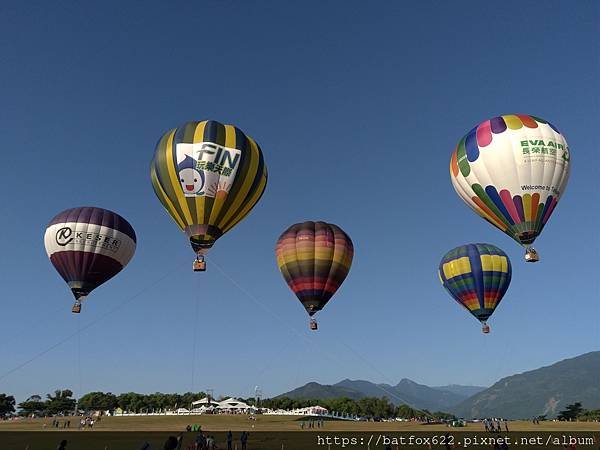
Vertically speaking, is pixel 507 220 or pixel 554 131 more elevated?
pixel 554 131

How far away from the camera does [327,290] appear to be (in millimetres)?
48312

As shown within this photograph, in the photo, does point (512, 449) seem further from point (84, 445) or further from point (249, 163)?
point (84, 445)

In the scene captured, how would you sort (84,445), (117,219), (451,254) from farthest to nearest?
1. (451,254)
2. (117,219)
3. (84,445)

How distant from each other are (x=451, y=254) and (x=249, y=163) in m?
29.1

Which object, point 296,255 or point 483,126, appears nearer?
point 483,126

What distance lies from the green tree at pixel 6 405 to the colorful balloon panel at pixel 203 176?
124m

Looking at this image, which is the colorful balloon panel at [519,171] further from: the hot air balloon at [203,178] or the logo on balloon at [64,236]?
the logo on balloon at [64,236]

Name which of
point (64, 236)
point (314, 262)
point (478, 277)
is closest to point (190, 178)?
point (314, 262)

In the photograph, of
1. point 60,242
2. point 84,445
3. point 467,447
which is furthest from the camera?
point 60,242

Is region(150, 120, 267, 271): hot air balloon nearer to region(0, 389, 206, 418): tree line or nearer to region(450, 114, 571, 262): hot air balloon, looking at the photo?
region(450, 114, 571, 262): hot air balloon

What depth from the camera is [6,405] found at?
13200 centimetres

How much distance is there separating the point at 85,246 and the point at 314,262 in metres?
21.2

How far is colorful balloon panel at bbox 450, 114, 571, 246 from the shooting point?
36.9 m

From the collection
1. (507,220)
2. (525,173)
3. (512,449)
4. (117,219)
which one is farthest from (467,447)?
(117,219)
